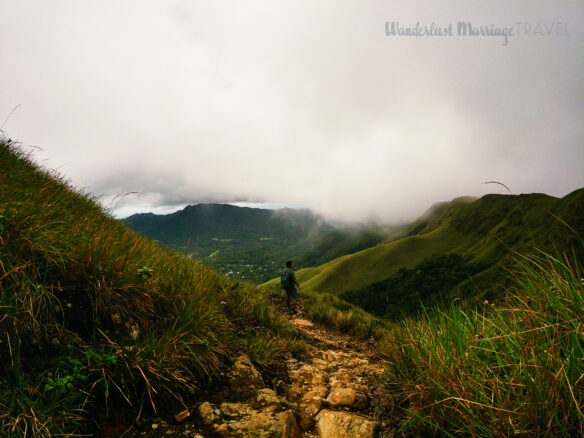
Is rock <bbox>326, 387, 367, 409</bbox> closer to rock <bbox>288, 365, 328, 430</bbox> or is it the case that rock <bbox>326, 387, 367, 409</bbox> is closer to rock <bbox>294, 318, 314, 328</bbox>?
rock <bbox>288, 365, 328, 430</bbox>

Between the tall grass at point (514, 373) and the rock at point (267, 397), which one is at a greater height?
the tall grass at point (514, 373)

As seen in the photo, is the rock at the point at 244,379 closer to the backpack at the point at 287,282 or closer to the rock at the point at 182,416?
the rock at the point at 182,416

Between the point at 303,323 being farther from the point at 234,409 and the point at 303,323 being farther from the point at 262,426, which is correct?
the point at 262,426

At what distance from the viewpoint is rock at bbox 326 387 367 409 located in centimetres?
314

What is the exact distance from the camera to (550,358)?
189 cm

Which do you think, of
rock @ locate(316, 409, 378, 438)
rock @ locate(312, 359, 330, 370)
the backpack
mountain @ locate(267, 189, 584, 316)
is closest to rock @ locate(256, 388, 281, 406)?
rock @ locate(316, 409, 378, 438)

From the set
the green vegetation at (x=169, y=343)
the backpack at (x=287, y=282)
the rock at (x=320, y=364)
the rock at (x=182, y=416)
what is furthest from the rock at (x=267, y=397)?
the backpack at (x=287, y=282)

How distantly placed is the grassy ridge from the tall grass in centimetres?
213

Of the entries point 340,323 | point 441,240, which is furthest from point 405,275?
point 340,323

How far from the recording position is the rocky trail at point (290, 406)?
8.30 ft

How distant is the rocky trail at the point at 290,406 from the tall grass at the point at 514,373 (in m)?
0.43

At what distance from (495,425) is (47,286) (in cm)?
389

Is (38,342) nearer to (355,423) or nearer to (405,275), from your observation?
(355,423)

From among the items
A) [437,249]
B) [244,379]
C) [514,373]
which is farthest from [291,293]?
[437,249]
